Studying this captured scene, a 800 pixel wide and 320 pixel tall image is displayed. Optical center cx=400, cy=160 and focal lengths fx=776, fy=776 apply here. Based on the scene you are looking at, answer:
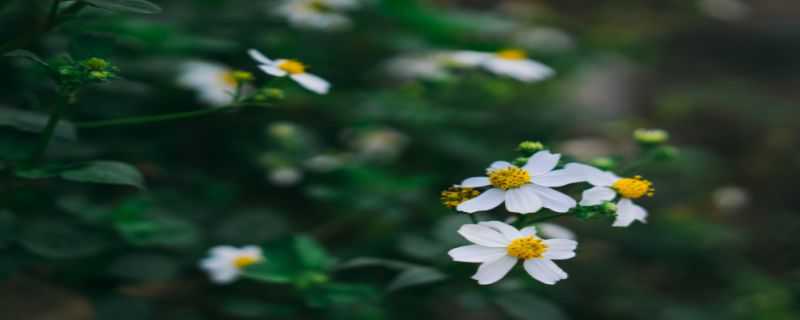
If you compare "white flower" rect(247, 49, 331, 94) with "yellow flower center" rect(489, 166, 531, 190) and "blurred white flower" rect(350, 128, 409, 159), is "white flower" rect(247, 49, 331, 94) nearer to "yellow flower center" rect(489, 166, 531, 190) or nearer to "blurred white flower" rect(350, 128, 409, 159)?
"yellow flower center" rect(489, 166, 531, 190)

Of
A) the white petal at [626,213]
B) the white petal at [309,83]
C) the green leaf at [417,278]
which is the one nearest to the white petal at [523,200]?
the white petal at [626,213]

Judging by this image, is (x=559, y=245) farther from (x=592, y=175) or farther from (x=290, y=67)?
(x=290, y=67)

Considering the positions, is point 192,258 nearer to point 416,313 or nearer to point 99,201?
point 99,201

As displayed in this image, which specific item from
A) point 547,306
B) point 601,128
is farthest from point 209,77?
point 601,128

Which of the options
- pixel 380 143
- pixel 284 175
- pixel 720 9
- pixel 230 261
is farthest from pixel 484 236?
pixel 720 9

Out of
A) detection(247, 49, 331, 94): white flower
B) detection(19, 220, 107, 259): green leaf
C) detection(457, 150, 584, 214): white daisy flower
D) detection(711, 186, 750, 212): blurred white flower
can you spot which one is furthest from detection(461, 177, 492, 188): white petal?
detection(711, 186, 750, 212): blurred white flower

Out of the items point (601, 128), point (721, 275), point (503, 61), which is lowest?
point (721, 275)
